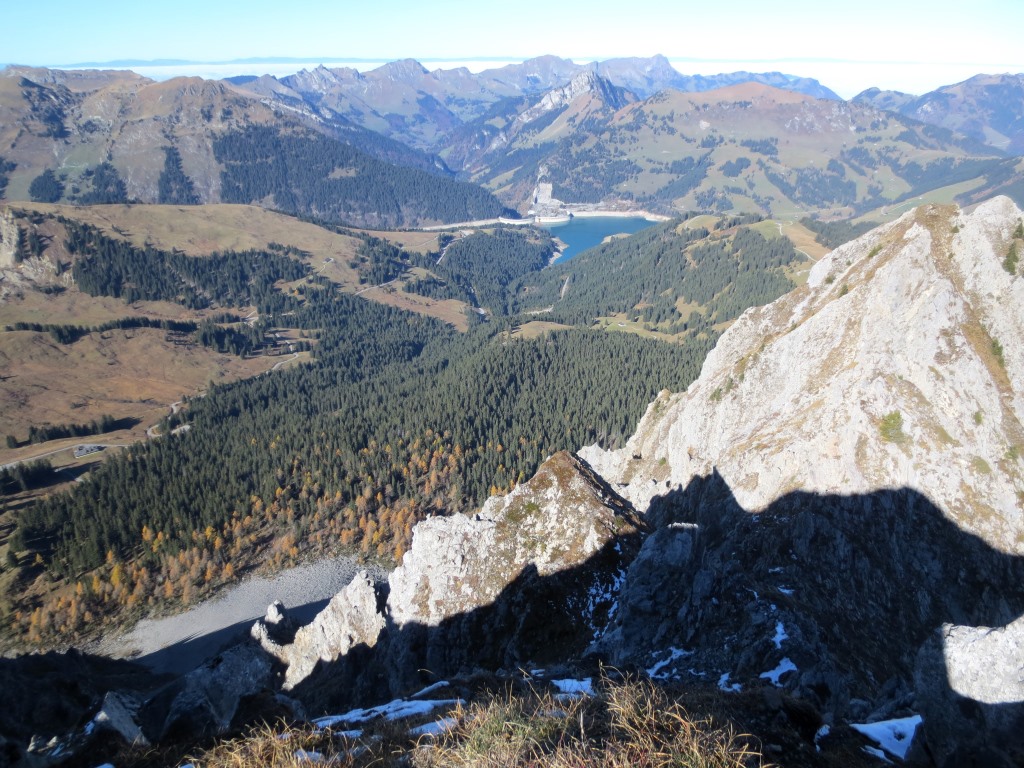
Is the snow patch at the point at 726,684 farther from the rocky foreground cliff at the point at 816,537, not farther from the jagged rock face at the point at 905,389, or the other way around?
the jagged rock face at the point at 905,389

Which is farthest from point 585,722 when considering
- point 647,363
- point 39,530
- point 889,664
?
point 647,363

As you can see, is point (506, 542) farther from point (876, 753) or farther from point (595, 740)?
point (595, 740)

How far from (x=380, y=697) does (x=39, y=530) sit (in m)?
113

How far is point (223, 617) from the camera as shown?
92.4 meters

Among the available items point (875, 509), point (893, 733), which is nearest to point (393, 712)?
point (893, 733)

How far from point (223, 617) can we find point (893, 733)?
101643 millimetres

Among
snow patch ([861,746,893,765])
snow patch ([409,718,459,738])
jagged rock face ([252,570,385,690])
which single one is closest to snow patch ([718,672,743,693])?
snow patch ([861,746,893,765])

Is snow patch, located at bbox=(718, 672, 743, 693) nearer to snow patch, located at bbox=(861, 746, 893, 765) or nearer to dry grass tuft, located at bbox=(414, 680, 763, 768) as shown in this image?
snow patch, located at bbox=(861, 746, 893, 765)

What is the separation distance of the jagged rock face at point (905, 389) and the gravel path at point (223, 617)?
7116 centimetres

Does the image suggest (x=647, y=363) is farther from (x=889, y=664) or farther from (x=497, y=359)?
(x=889, y=664)

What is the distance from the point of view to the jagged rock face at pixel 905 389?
129ft

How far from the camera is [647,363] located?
17100cm

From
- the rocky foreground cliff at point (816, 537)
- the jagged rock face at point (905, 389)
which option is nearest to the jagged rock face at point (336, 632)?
the rocky foreground cliff at point (816, 537)

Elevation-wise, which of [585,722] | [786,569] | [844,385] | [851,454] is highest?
[585,722]
